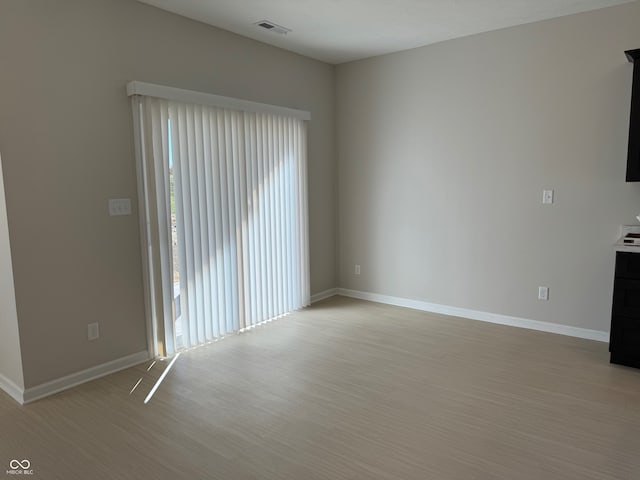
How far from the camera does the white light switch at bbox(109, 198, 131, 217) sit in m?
3.15

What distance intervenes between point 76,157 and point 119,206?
439 millimetres

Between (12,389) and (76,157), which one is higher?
(76,157)

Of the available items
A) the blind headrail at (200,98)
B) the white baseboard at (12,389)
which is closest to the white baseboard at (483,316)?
the blind headrail at (200,98)

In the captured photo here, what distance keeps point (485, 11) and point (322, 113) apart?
206cm

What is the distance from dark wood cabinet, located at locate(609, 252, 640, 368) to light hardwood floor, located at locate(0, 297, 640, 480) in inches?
5.4

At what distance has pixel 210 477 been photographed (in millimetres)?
2076

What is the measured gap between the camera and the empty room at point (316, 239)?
2457 mm

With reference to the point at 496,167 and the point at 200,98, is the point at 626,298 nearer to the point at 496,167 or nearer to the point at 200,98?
the point at 496,167

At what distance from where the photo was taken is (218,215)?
380 centimetres

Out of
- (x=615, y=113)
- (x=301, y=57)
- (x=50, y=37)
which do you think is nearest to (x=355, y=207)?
(x=301, y=57)

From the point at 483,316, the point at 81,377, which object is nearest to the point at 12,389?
the point at 81,377

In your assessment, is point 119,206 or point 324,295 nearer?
point 119,206

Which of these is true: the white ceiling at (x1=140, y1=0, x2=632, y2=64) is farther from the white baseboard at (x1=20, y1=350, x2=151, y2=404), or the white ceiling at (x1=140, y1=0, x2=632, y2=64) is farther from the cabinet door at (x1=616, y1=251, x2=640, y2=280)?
the white baseboard at (x1=20, y1=350, x2=151, y2=404)

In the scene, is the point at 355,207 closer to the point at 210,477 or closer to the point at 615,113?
the point at 615,113
